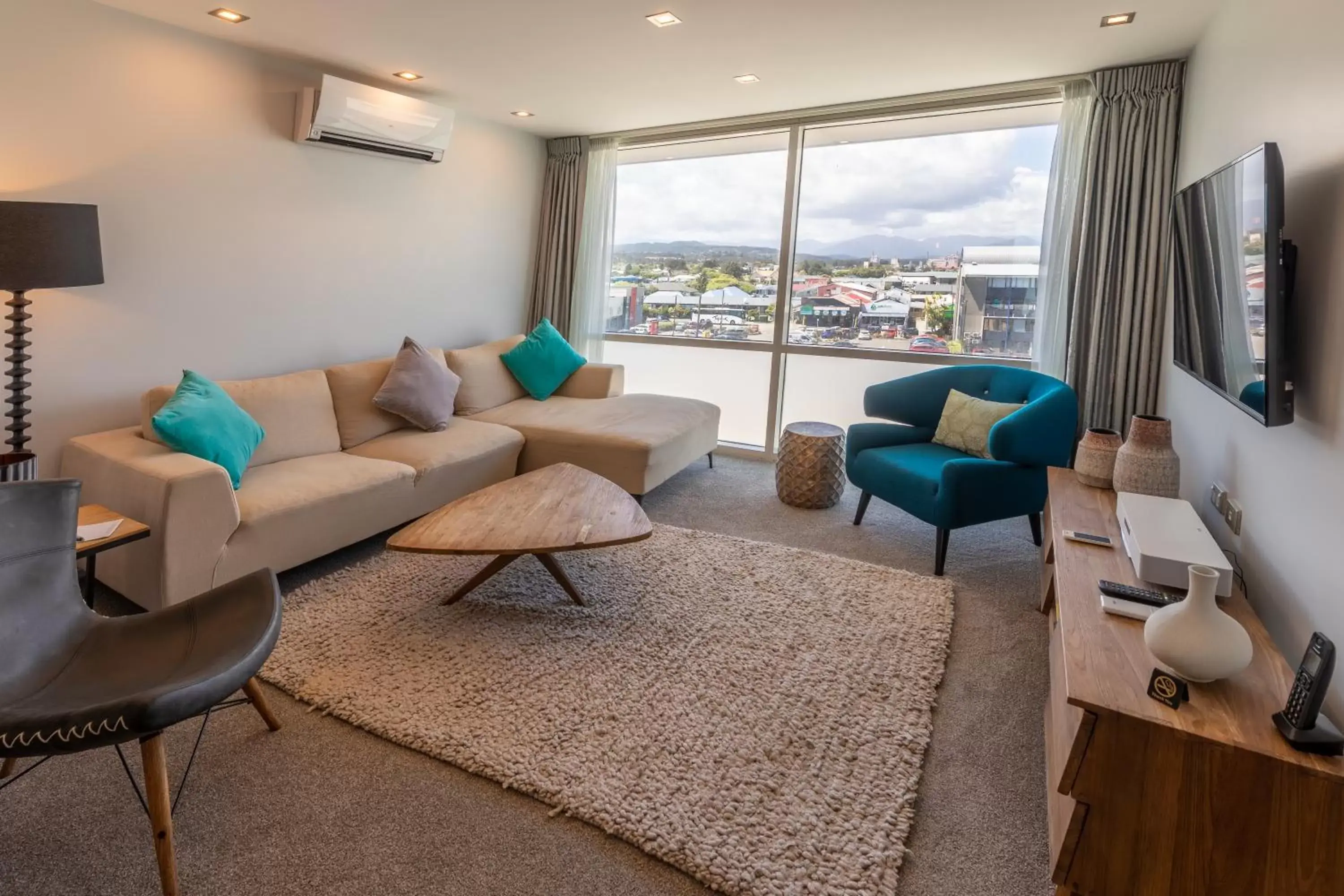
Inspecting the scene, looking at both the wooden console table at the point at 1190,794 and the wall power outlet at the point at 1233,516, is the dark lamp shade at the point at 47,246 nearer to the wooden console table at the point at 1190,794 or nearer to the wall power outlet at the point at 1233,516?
the wooden console table at the point at 1190,794

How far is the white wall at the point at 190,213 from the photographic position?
2818mm

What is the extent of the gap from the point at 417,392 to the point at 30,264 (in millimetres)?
1666

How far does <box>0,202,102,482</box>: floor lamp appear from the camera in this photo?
2.31 meters

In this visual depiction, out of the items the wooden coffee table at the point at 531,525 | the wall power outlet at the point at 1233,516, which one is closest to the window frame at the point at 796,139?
the wall power outlet at the point at 1233,516

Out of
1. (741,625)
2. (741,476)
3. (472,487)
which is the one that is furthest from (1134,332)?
(472,487)

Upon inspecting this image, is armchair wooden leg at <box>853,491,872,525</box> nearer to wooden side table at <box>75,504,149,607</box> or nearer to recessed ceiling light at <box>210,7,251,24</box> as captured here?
wooden side table at <box>75,504,149,607</box>

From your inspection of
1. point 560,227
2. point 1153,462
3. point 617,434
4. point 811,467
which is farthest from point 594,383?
point 1153,462

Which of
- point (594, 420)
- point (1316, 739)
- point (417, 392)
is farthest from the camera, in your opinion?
point (594, 420)

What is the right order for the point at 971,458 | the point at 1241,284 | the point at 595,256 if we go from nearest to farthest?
the point at 1241,284
the point at 971,458
the point at 595,256

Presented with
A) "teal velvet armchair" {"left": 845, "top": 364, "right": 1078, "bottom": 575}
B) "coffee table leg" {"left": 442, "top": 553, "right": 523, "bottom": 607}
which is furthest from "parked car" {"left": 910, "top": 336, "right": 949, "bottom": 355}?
"coffee table leg" {"left": 442, "top": 553, "right": 523, "bottom": 607}

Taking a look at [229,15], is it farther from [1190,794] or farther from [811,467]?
[1190,794]

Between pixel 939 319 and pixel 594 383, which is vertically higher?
pixel 939 319

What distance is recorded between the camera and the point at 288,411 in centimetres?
329

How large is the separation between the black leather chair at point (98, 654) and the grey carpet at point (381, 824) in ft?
0.44
